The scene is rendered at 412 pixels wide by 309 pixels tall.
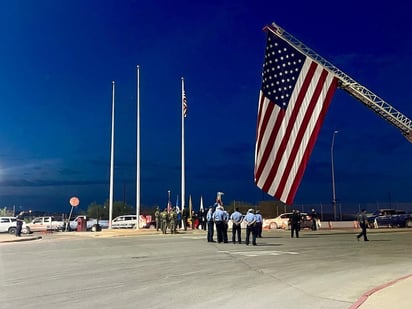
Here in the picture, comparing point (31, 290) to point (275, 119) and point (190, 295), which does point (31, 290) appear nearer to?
point (190, 295)

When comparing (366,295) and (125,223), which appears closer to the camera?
(366,295)

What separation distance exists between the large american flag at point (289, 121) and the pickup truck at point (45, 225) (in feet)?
99.5

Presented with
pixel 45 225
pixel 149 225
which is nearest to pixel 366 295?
pixel 149 225

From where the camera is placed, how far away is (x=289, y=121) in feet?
85.5

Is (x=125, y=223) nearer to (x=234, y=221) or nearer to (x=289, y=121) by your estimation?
(x=234, y=221)

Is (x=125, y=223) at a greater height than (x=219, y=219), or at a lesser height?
greater

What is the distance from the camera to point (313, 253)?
19000 mm

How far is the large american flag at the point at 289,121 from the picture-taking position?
2559cm

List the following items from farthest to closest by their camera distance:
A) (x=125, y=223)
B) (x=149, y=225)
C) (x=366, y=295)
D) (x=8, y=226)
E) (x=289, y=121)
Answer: (x=125, y=223)
(x=149, y=225)
(x=8, y=226)
(x=289, y=121)
(x=366, y=295)

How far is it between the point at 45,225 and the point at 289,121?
32.4 metres

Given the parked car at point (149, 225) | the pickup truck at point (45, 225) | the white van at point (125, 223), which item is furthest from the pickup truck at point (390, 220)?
the pickup truck at point (45, 225)

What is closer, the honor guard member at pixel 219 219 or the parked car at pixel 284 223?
the honor guard member at pixel 219 219

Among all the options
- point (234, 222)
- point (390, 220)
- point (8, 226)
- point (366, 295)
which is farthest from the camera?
point (390, 220)

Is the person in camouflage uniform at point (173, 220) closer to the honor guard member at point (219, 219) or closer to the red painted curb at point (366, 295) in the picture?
the honor guard member at point (219, 219)
